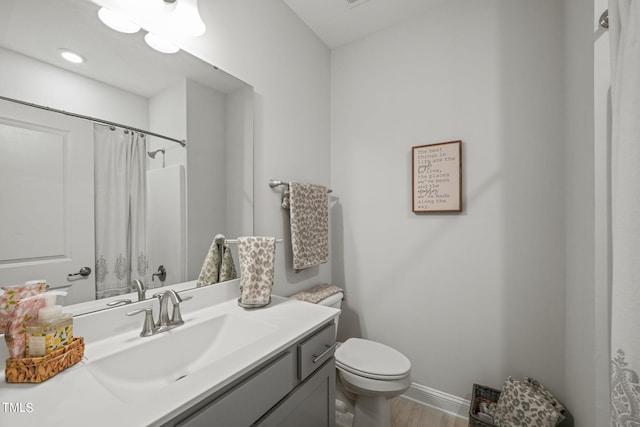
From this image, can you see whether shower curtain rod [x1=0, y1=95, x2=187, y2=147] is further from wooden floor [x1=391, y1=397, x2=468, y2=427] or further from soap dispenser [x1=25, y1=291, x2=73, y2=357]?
wooden floor [x1=391, y1=397, x2=468, y2=427]

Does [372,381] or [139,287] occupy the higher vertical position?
[139,287]

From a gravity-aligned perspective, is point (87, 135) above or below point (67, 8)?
below

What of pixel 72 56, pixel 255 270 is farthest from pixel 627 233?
pixel 72 56

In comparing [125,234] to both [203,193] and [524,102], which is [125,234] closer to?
[203,193]

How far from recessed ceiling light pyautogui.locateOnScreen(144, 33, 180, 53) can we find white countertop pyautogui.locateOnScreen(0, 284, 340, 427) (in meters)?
1.02

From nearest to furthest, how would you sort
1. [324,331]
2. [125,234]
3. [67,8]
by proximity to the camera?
[67,8] → [125,234] → [324,331]

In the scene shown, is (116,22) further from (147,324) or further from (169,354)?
(169,354)

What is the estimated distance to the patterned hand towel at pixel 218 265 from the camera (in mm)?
1164

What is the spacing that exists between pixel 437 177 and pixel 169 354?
5.38 feet

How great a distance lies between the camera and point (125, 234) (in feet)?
3.04

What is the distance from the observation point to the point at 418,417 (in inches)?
62.1

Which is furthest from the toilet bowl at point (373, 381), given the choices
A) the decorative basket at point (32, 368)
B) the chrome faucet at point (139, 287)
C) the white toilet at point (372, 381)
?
the decorative basket at point (32, 368)

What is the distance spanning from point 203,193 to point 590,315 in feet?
5.50

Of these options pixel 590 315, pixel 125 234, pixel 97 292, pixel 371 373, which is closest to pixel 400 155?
pixel 590 315
